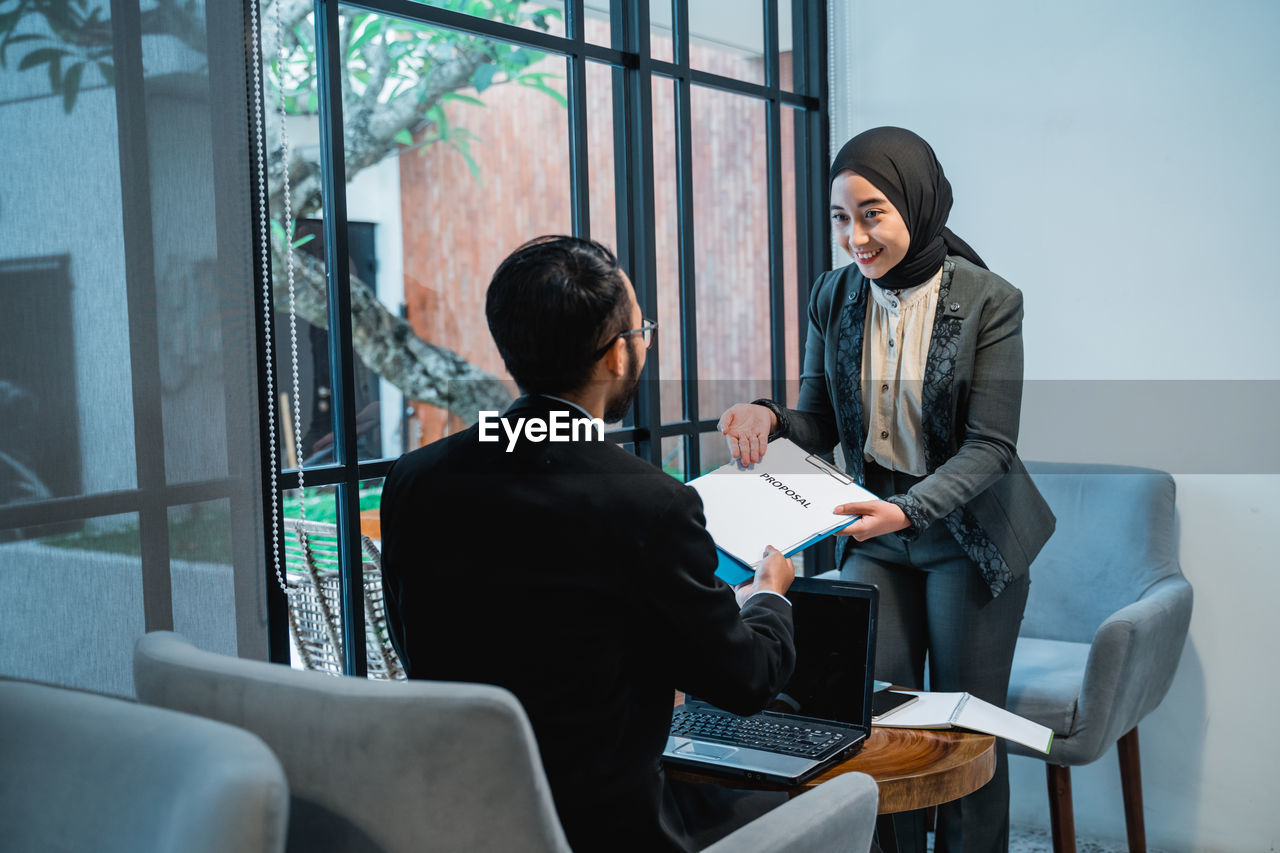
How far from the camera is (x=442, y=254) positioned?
2.40 m

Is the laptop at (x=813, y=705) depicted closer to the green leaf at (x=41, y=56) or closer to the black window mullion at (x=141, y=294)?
the black window mullion at (x=141, y=294)

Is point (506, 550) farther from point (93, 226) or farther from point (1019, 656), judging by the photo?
point (1019, 656)

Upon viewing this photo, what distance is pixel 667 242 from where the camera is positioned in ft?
9.48

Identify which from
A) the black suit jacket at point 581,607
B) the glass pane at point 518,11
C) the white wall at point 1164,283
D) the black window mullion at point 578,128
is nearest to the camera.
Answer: the black suit jacket at point 581,607

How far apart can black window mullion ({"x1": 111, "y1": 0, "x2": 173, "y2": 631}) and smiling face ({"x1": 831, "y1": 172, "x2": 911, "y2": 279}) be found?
3.91 feet

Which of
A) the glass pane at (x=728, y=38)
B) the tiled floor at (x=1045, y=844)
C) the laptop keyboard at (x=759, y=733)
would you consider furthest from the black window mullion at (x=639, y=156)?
the tiled floor at (x=1045, y=844)

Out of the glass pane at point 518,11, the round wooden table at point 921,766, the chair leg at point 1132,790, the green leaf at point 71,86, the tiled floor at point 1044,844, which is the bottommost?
the tiled floor at point 1044,844

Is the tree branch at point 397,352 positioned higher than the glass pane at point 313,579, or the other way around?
the tree branch at point 397,352

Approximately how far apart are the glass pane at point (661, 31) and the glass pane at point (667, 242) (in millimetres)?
65

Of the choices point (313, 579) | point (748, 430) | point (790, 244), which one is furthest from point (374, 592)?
point (790, 244)

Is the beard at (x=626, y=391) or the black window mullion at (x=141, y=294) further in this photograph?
the black window mullion at (x=141, y=294)

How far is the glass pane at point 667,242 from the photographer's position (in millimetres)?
2854

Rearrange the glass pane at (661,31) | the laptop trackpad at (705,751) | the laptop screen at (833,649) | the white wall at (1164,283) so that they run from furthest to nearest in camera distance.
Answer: the glass pane at (661,31) < the white wall at (1164,283) < the laptop screen at (833,649) < the laptop trackpad at (705,751)

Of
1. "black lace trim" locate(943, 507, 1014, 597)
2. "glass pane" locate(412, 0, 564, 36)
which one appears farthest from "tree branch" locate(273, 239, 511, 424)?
"black lace trim" locate(943, 507, 1014, 597)
